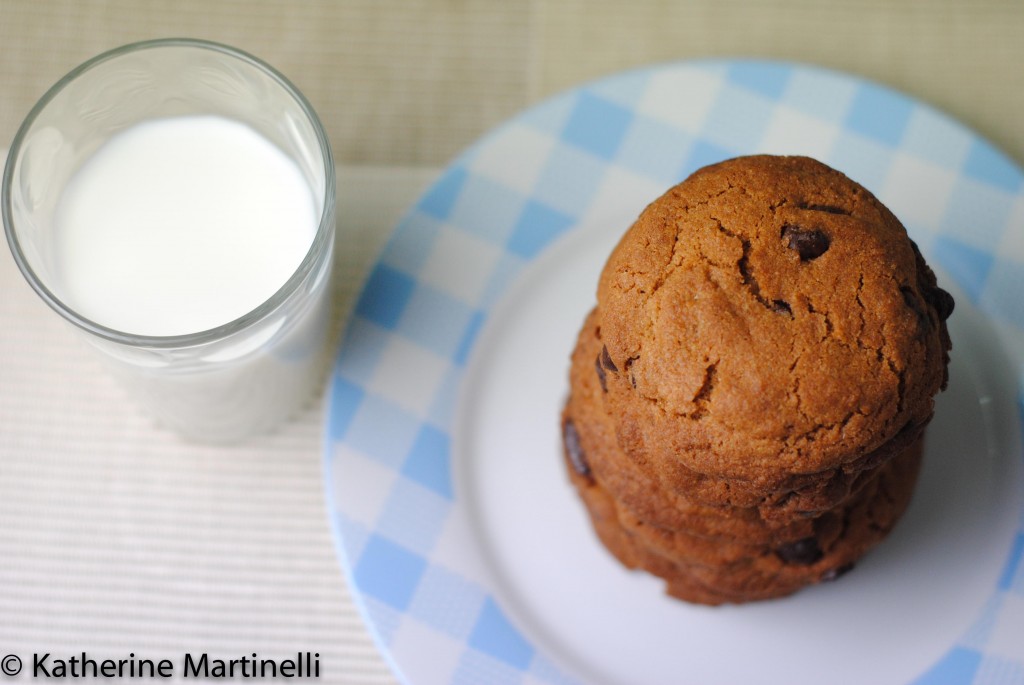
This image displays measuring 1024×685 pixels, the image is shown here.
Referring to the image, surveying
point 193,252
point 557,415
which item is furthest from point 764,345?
point 193,252

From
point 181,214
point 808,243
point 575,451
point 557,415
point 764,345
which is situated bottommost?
point 557,415

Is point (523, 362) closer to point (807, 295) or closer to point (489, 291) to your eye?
point (489, 291)

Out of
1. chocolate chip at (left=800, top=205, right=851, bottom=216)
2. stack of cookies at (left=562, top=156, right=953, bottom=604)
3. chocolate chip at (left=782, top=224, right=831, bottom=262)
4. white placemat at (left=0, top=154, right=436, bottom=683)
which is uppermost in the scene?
chocolate chip at (left=800, top=205, right=851, bottom=216)

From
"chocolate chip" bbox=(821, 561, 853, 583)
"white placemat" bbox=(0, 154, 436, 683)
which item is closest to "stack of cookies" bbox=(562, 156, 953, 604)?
"chocolate chip" bbox=(821, 561, 853, 583)

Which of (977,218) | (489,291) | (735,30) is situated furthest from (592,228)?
(977,218)

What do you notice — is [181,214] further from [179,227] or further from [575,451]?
[575,451]

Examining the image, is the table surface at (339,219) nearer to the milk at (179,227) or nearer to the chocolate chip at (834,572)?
the milk at (179,227)

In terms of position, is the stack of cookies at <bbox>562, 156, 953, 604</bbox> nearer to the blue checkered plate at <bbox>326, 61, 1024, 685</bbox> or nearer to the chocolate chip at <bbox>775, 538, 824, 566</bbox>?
the chocolate chip at <bbox>775, 538, 824, 566</bbox>
